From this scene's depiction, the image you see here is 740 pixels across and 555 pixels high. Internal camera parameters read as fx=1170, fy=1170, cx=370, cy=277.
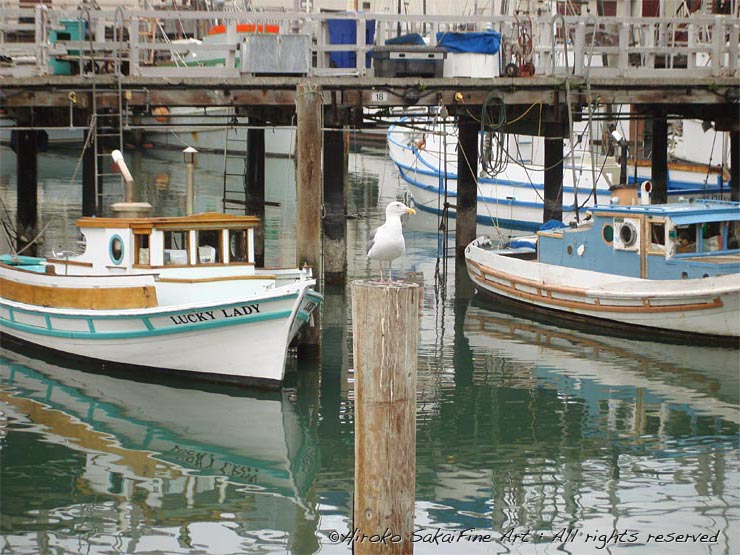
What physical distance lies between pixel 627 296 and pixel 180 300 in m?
7.57

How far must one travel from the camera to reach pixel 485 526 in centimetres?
1152

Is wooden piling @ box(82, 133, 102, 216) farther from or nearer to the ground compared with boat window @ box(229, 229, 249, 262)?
farther from the ground

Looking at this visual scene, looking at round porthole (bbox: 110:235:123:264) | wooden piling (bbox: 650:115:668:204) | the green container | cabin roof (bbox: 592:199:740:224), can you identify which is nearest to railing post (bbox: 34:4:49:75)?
the green container

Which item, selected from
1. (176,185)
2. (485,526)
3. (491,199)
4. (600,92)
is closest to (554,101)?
(600,92)

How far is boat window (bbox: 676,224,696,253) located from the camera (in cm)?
1945

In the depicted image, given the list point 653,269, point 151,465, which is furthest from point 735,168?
point 151,465

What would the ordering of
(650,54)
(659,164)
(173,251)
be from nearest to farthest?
(173,251) → (650,54) → (659,164)

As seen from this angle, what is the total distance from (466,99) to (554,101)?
1740 millimetres

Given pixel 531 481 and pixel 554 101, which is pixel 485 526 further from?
pixel 554 101

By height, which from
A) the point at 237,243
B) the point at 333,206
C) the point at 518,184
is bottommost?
the point at 237,243

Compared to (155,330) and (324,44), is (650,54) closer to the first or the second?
(324,44)

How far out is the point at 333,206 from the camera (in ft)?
71.3

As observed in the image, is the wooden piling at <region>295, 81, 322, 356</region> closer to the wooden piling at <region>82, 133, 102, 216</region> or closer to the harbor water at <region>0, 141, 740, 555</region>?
the harbor water at <region>0, 141, 740, 555</region>

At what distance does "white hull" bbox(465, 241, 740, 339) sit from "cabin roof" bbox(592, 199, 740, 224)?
3.52 ft
